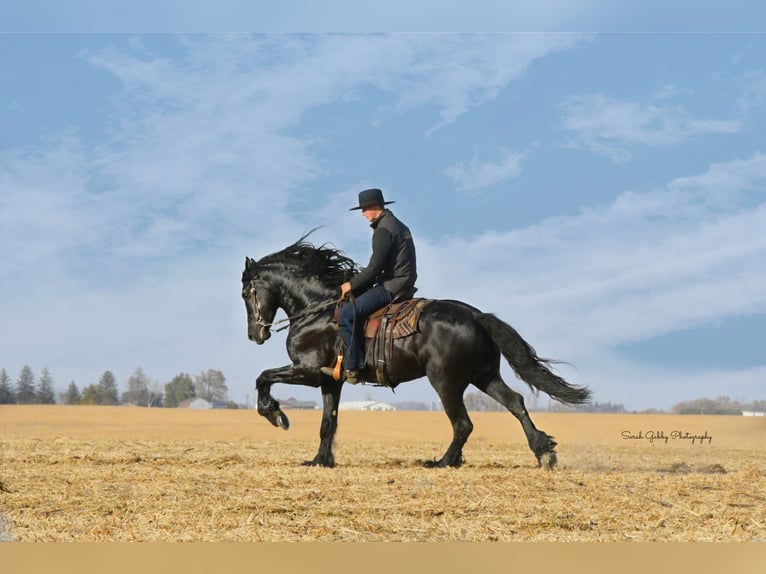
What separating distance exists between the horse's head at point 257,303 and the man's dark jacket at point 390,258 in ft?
4.29

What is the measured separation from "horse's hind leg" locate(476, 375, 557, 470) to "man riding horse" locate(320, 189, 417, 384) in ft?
4.48

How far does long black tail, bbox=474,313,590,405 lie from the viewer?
9484 mm

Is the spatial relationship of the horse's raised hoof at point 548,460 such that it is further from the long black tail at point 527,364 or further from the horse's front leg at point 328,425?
the horse's front leg at point 328,425

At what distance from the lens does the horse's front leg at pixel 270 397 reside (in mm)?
9633

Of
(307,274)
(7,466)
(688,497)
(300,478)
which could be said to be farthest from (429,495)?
(7,466)

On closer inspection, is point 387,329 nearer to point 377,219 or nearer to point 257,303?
point 377,219

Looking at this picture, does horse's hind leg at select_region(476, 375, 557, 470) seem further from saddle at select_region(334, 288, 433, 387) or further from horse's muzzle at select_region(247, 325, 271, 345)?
horse's muzzle at select_region(247, 325, 271, 345)

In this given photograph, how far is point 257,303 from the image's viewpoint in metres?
10.4

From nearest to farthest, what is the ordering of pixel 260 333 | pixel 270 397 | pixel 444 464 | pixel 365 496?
pixel 365 496
pixel 444 464
pixel 270 397
pixel 260 333

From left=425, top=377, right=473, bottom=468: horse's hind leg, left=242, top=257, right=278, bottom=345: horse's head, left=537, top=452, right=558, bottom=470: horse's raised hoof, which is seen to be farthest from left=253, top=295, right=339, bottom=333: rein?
left=537, top=452, right=558, bottom=470: horse's raised hoof

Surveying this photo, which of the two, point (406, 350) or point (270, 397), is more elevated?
point (406, 350)

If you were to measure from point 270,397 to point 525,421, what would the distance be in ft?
8.93

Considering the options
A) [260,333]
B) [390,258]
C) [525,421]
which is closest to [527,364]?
[525,421]

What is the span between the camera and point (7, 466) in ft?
31.1
